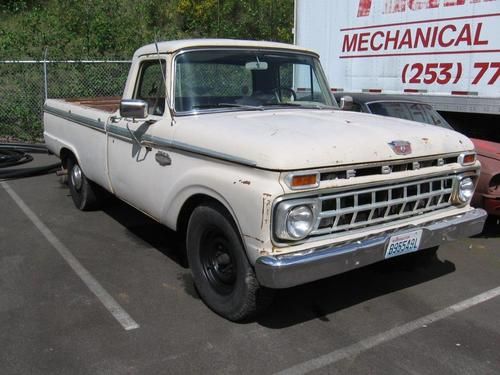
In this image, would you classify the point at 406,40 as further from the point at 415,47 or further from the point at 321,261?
the point at 321,261

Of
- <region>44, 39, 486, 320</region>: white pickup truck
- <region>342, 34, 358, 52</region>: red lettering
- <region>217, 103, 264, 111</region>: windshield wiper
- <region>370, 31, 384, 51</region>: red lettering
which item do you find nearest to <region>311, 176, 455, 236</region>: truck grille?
<region>44, 39, 486, 320</region>: white pickup truck

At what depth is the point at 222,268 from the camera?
394 cm

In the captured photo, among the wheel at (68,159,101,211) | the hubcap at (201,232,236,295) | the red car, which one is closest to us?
the hubcap at (201,232,236,295)

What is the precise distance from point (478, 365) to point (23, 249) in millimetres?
4194

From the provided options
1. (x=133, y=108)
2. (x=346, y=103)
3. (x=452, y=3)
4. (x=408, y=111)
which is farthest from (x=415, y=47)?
(x=133, y=108)

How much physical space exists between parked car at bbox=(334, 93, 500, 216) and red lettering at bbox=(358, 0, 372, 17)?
2.92m

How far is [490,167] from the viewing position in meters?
5.59

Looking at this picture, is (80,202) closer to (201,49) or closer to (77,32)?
(201,49)

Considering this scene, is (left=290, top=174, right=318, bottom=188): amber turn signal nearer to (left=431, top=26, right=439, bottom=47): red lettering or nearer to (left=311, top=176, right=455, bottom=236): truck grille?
(left=311, top=176, right=455, bottom=236): truck grille

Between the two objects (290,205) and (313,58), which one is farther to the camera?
(313,58)

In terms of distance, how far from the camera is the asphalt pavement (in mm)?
3375

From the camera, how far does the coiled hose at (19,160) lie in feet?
28.3

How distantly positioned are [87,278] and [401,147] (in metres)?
2.81

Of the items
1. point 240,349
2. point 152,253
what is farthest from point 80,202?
point 240,349
